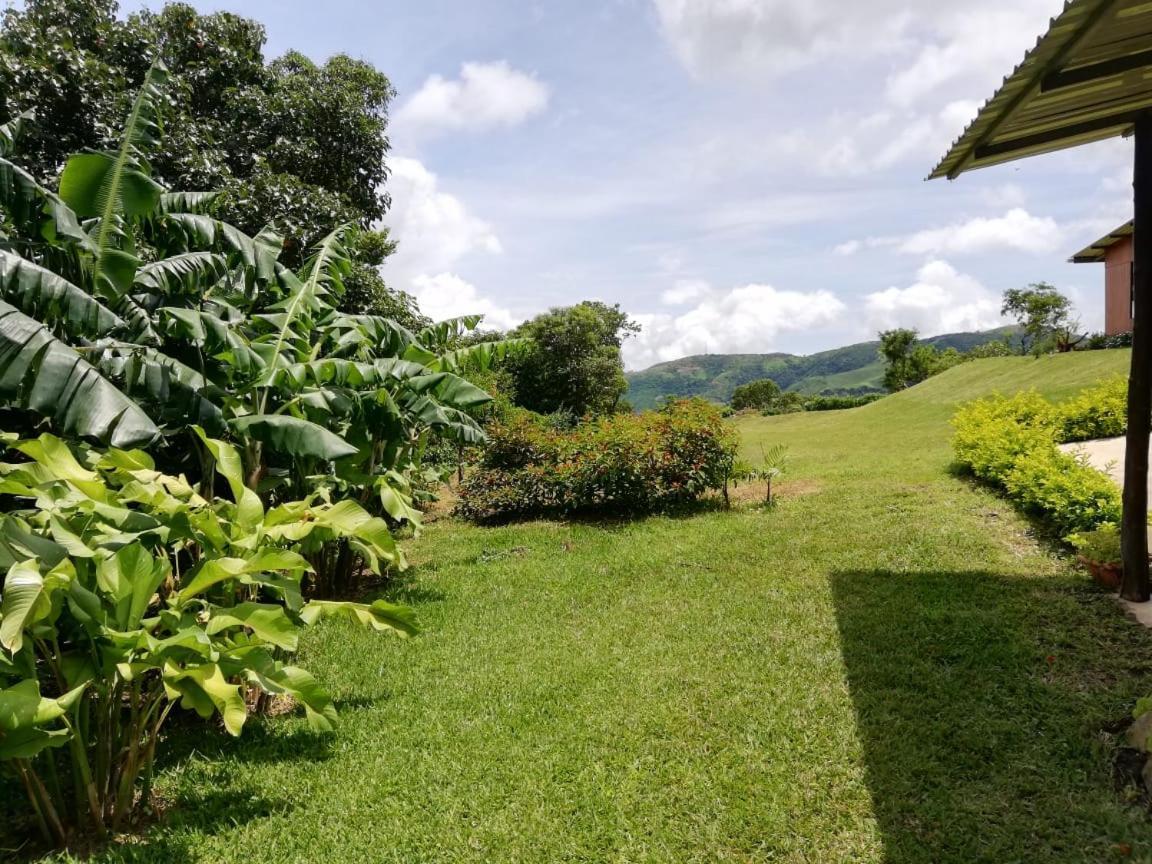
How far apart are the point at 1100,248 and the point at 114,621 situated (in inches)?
932

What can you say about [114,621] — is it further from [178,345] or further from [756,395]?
[756,395]

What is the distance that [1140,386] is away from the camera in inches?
173

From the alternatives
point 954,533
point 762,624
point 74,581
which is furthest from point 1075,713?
point 74,581

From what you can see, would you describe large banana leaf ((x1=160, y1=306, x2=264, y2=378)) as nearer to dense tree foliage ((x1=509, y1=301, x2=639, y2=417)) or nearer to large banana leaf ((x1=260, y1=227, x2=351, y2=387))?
large banana leaf ((x1=260, y1=227, x2=351, y2=387))

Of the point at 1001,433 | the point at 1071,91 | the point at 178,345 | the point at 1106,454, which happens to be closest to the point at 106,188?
the point at 178,345

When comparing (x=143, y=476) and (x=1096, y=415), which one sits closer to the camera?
(x=143, y=476)

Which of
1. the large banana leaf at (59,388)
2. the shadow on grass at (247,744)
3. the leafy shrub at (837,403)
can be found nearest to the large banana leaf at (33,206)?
the large banana leaf at (59,388)

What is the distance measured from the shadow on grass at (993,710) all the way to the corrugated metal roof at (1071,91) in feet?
11.5

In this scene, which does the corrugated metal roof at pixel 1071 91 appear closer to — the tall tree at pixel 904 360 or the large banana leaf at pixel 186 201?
the large banana leaf at pixel 186 201

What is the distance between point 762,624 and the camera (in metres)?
5.08

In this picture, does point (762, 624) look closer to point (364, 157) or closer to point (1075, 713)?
point (1075, 713)

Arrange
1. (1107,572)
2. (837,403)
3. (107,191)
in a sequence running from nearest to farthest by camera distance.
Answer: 1. (107,191)
2. (1107,572)
3. (837,403)

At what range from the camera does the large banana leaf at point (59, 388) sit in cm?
284

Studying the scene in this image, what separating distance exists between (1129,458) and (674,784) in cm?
428
